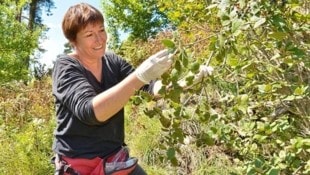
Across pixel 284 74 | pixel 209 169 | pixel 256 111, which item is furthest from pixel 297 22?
pixel 209 169

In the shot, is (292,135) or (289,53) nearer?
(289,53)

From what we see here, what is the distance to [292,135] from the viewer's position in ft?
7.57

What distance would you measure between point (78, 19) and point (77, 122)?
20.2 inches

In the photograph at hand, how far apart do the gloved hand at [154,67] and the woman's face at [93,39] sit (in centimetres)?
45

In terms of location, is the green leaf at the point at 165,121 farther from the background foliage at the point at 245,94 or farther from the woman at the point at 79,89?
the woman at the point at 79,89

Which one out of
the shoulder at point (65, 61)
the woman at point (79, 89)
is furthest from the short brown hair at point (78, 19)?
the shoulder at point (65, 61)

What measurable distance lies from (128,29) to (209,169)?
576 inches

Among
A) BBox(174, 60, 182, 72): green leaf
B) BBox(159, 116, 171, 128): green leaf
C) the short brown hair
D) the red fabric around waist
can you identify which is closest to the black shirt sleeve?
the short brown hair

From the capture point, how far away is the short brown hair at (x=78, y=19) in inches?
107

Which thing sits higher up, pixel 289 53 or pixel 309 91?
pixel 289 53

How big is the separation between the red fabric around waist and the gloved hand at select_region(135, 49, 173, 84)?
0.63 m

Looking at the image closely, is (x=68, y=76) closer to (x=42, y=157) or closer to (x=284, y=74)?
(x=284, y=74)

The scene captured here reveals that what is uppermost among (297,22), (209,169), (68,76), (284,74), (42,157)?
(68,76)

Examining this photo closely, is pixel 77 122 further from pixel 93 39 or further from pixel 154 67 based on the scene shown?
pixel 154 67
